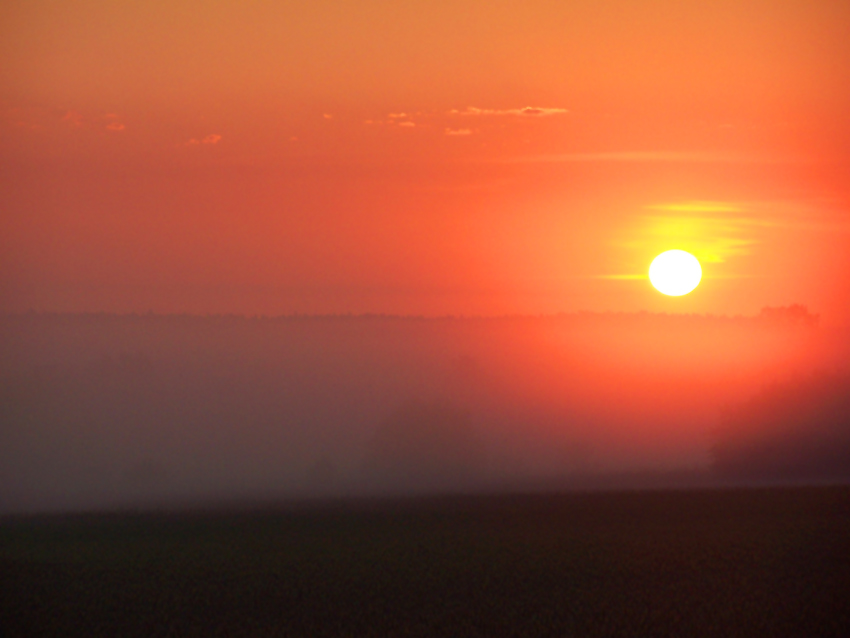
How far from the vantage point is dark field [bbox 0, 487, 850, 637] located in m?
12.6

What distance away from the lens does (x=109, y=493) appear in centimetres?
3588

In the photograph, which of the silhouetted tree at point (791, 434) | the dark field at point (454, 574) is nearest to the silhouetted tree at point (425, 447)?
the silhouetted tree at point (791, 434)

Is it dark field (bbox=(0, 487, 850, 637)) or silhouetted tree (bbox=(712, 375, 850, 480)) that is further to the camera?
silhouetted tree (bbox=(712, 375, 850, 480))

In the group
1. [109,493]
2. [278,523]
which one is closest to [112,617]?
[278,523]

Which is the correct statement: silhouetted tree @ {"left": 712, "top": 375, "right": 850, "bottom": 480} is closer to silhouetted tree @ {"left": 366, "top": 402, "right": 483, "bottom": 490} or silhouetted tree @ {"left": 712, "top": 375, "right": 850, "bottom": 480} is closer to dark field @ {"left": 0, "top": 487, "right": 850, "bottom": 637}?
silhouetted tree @ {"left": 366, "top": 402, "right": 483, "bottom": 490}

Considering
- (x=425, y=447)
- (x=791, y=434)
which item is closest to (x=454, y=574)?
(x=791, y=434)

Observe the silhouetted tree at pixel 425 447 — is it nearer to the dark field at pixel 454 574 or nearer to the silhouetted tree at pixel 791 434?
the silhouetted tree at pixel 791 434

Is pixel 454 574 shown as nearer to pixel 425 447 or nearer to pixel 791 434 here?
pixel 791 434

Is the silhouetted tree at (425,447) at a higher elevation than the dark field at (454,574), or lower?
higher

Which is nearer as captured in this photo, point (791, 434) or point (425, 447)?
point (791, 434)

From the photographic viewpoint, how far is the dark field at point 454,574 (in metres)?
12.6

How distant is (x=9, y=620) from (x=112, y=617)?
6.14ft

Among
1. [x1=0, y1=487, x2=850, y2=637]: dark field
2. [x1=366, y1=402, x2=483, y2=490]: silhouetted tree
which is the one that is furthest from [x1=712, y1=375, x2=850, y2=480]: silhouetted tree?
[x1=0, y1=487, x2=850, y2=637]: dark field

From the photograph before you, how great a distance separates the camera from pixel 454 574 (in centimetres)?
1503
